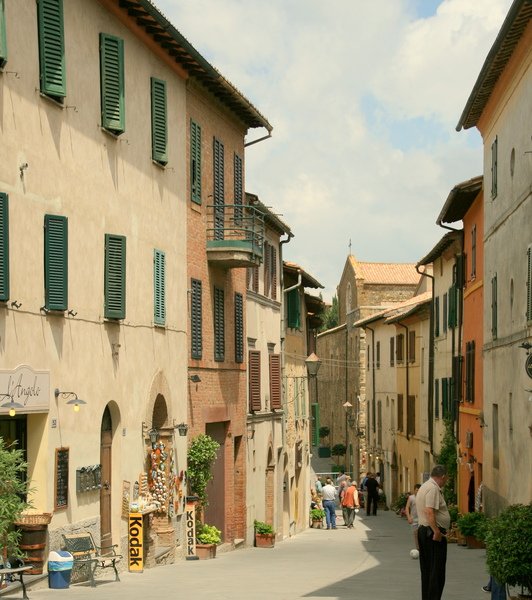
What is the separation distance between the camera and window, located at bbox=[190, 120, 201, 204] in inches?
1021

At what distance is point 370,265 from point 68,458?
68.2 metres

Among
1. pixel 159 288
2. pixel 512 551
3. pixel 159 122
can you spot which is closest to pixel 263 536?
pixel 159 288

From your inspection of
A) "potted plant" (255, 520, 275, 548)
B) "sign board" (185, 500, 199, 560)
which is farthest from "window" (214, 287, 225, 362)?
"potted plant" (255, 520, 275, 548)

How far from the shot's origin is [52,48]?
57.8 feet

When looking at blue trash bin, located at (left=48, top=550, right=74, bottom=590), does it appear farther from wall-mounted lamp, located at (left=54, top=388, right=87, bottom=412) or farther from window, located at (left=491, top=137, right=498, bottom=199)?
window, located at (left=491, top=137, right=498, bottom=199)

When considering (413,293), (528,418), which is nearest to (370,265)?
(413,293)

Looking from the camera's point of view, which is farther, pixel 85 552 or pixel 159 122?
pixel 159 122

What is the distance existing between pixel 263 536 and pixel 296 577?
12371 mm

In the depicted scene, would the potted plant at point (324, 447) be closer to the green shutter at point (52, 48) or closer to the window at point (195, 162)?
the window at point (195, 162)

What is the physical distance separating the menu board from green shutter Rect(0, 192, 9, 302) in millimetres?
2974

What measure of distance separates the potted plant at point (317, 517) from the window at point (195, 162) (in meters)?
22.6

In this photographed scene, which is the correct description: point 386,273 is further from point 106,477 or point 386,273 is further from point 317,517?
point 106,477

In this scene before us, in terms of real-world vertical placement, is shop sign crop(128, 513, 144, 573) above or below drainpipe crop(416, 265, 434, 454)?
below

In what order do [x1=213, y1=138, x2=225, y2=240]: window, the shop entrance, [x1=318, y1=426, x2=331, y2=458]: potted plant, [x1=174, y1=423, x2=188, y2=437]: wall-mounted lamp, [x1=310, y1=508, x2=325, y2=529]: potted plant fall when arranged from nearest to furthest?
the shop entrance, [x1=174, y1=423, x2=188, y2=437]: wall-mounted lamp, [x1=213, y1=138, x2=225, y2=240]: window, [x1=310, y1=508, x2=325, y2=529]: potted plant, [x1=318, y1=426, x2=331, y2=458]: potted plant
